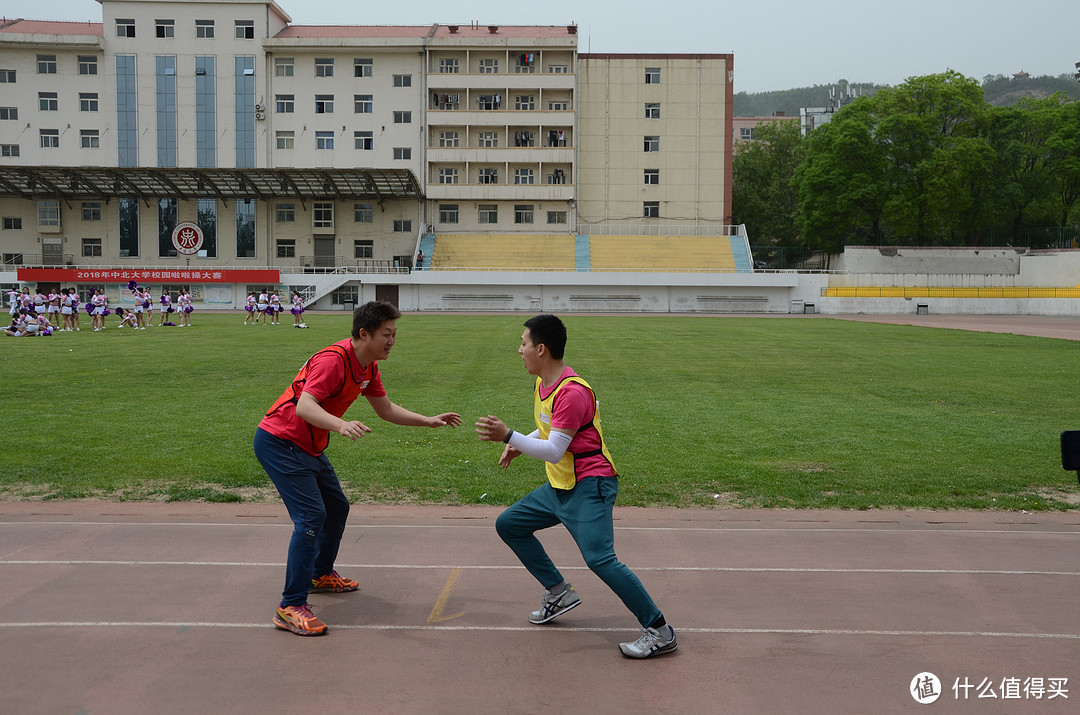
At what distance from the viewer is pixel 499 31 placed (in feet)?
234

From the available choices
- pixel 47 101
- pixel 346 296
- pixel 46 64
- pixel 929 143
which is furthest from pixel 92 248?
pixel 929 143

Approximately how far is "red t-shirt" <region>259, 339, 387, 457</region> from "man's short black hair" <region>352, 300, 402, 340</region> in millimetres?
142

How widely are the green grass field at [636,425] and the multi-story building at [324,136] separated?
1762 inches

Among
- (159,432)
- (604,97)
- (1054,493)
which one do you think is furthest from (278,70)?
(1054,493)

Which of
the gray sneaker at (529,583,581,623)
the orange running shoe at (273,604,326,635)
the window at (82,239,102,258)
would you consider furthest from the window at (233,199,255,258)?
the gray sneaker at (529,583,581,623)

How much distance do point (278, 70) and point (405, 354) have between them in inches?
2030

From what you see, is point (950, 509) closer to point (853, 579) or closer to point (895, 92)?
point (853, 579)

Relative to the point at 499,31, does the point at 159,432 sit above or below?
below

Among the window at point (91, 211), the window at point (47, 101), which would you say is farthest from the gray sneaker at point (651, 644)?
the window at point (47, 101)

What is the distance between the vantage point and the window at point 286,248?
227 feet

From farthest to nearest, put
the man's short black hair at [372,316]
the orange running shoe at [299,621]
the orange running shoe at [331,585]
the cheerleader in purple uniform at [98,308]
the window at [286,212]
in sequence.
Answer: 1. the window at [286,212]
2. the cheerleader in purple uniform at [98,308]
3. the orange running shoe at [331,585]
4. the man's short black hair at [372,316]
5. the orange running shoe at [299,621]

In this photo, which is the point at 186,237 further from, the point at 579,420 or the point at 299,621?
the point at 579,420

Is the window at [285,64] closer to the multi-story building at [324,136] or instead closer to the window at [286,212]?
the multi-story building at [324,136]

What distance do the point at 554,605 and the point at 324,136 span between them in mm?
67939
